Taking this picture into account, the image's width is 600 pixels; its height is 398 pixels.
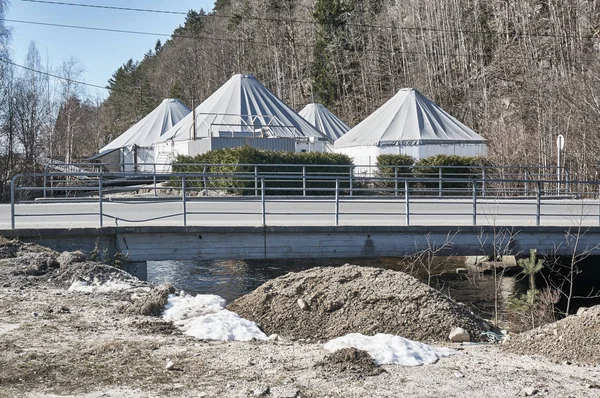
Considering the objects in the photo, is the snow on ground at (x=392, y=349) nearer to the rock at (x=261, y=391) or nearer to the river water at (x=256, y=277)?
the rock at (x=261, y=391)

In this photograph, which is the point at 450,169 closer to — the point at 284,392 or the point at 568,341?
the point at 568,341

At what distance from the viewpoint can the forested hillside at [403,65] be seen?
35438 millimetres

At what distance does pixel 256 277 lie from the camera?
61.6 ft

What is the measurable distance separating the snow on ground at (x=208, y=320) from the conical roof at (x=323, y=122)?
45.3 m

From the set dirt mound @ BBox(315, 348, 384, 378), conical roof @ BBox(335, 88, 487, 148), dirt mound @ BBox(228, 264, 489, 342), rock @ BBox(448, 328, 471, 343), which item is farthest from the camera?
conical roof @ BBox(335, 88, 487, 148)

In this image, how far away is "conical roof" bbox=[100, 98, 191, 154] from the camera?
194 feet

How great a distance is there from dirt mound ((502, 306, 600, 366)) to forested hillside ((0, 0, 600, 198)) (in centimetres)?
2258

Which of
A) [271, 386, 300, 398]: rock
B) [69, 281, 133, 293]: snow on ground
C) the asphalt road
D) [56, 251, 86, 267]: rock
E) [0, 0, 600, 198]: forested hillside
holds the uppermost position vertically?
[0, 0, 600, 198]: forested hillside

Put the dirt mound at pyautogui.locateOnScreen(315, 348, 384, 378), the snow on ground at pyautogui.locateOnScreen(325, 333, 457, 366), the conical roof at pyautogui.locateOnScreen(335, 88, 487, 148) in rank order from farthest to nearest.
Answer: the conical roof at pyautogui.locateOnScreen(335, 88, 487, 148), the snow on ground at pyautogui.locateOnScreen(325, 333, 457, 366), the dirt mound at pyautogui.locateOnScreen(315, 348, 384, 378)

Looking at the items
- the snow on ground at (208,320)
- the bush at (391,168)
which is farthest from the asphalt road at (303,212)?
the bush at (391,168)

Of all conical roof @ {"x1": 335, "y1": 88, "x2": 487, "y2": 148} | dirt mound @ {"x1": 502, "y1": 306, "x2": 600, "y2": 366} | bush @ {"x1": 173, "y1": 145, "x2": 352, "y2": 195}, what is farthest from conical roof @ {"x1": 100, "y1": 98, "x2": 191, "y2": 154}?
dirt mound @ {"x1": 502, "y1": 306, "x2": 600, "y2": 366}

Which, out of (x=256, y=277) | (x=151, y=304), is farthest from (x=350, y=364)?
(x=256, y=277)

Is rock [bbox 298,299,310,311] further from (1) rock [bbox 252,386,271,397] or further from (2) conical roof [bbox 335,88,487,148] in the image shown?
(2) conical roof [bbox 335,88,487,148]

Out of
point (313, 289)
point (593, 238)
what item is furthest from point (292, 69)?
point (313, 289)
